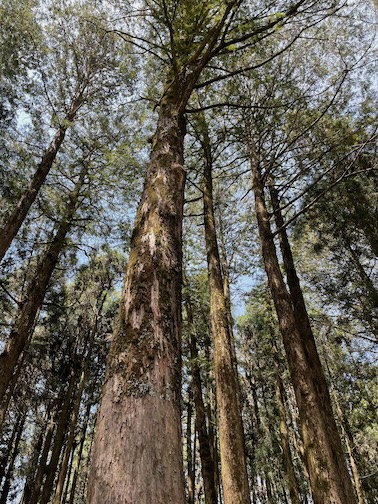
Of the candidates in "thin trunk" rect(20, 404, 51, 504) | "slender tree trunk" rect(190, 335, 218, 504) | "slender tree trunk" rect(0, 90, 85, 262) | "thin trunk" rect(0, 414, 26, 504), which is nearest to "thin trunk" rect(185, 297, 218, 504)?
"slender tree trunk" rect(190, 335, 218, 504)

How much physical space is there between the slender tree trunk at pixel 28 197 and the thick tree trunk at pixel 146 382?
6.13 metres

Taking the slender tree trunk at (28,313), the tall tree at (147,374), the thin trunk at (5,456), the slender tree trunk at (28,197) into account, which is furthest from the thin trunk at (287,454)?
the tall tree at (147,374)

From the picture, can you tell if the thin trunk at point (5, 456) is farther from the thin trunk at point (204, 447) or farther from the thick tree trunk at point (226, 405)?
the thick tree trunk at point (226, 405)

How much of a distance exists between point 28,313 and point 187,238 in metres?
5.80

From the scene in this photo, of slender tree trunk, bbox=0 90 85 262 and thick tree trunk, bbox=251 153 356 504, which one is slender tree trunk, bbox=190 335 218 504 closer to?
thick tree trunk, bbox=251 153 356 504

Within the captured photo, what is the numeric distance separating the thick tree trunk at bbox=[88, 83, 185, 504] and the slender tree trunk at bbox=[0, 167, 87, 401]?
6.13 meters

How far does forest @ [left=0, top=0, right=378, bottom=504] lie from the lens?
5.02 ft

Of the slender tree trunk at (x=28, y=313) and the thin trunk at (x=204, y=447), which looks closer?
the slender tree trunk at (x=28, y=313)

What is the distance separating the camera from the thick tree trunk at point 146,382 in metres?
1.04

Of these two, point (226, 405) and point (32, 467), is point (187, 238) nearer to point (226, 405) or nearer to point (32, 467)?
point (226, 405)

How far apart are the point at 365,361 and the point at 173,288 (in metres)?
13.5

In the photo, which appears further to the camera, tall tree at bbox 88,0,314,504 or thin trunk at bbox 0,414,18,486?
thin trunk at bbox 0,414,18,486

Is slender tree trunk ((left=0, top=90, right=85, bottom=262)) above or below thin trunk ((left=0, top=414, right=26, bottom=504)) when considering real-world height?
above

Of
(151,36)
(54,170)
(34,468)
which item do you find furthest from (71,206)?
(34,468)
